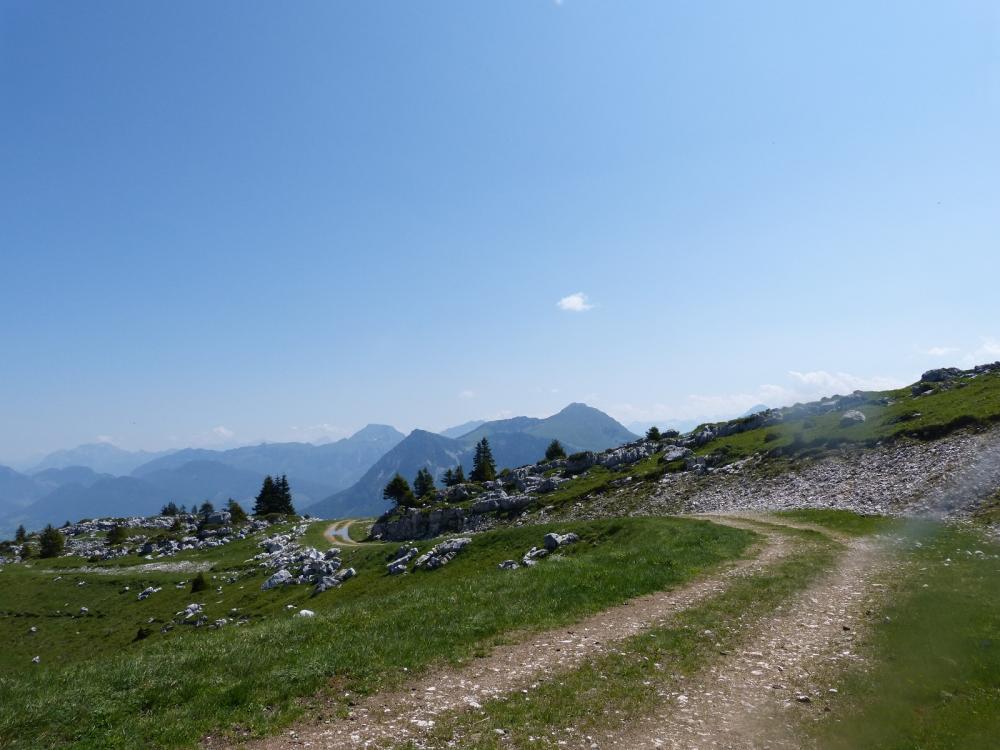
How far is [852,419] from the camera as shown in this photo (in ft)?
222

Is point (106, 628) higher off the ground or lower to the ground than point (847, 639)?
lower

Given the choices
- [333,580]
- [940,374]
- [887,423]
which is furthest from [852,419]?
[333,580]

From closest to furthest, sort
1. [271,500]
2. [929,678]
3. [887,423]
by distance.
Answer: [929,678], [887,423], [271,500]

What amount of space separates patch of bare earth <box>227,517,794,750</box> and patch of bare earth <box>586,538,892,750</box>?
3.16 metres

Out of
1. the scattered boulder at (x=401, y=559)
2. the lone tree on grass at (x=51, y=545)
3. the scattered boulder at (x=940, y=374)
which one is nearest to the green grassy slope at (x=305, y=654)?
the scattered boulder at (x=401, y=559)

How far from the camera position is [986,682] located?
12.2 meters

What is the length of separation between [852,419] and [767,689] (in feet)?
225

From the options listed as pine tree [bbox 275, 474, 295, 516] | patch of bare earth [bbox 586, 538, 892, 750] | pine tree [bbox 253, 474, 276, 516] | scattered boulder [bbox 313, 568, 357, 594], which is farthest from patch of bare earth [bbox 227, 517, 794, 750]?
pine tree [bbox 253, 474, 276, 516]

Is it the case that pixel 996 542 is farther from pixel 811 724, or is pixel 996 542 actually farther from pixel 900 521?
pixel 811 724

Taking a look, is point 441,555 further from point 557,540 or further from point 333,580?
point 333,580

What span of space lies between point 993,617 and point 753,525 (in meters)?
23.3

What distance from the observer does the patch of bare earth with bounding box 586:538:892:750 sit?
10.7 meters

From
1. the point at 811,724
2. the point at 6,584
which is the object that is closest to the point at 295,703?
the point at 811,724

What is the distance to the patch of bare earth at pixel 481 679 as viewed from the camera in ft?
36.9
